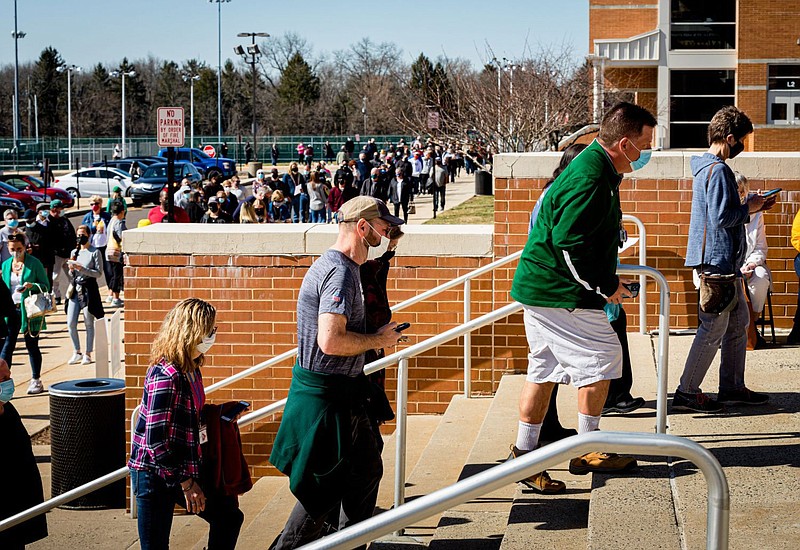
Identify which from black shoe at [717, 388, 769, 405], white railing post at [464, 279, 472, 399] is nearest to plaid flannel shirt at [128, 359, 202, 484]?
black shoe at [717, 388, 769, 405]

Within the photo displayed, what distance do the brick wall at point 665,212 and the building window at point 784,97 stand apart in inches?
1275

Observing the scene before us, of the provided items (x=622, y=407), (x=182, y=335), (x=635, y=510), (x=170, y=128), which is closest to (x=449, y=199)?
(x=170, y=128)

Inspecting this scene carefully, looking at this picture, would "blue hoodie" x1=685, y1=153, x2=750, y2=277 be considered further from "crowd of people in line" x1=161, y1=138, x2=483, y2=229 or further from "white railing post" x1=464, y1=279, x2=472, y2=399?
"crowd of people in line" x1=161, y1=138, x2=483, y2=229

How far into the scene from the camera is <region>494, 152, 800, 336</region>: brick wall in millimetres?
8453

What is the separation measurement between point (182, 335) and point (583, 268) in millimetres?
1784

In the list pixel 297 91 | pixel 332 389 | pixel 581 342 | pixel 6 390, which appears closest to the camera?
pixel 332 389

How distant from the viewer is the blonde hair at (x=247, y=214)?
18.2m

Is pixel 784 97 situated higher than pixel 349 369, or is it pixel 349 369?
pixel 784 97

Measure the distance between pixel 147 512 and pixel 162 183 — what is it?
39.8m

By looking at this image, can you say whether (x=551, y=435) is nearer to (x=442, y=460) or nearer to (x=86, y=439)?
(x=442, y=460)

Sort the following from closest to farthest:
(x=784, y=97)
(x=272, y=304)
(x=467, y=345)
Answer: (x=467, y=345), (x=272, y=304), (x=784, y=97)

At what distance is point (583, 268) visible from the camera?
15.3 ft

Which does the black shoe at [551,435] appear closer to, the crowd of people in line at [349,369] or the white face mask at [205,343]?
the crowd of people in line at [349,369]

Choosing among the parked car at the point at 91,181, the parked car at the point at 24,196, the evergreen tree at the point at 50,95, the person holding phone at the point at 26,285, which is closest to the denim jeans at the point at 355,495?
the person holding phone at the point at 26,285
